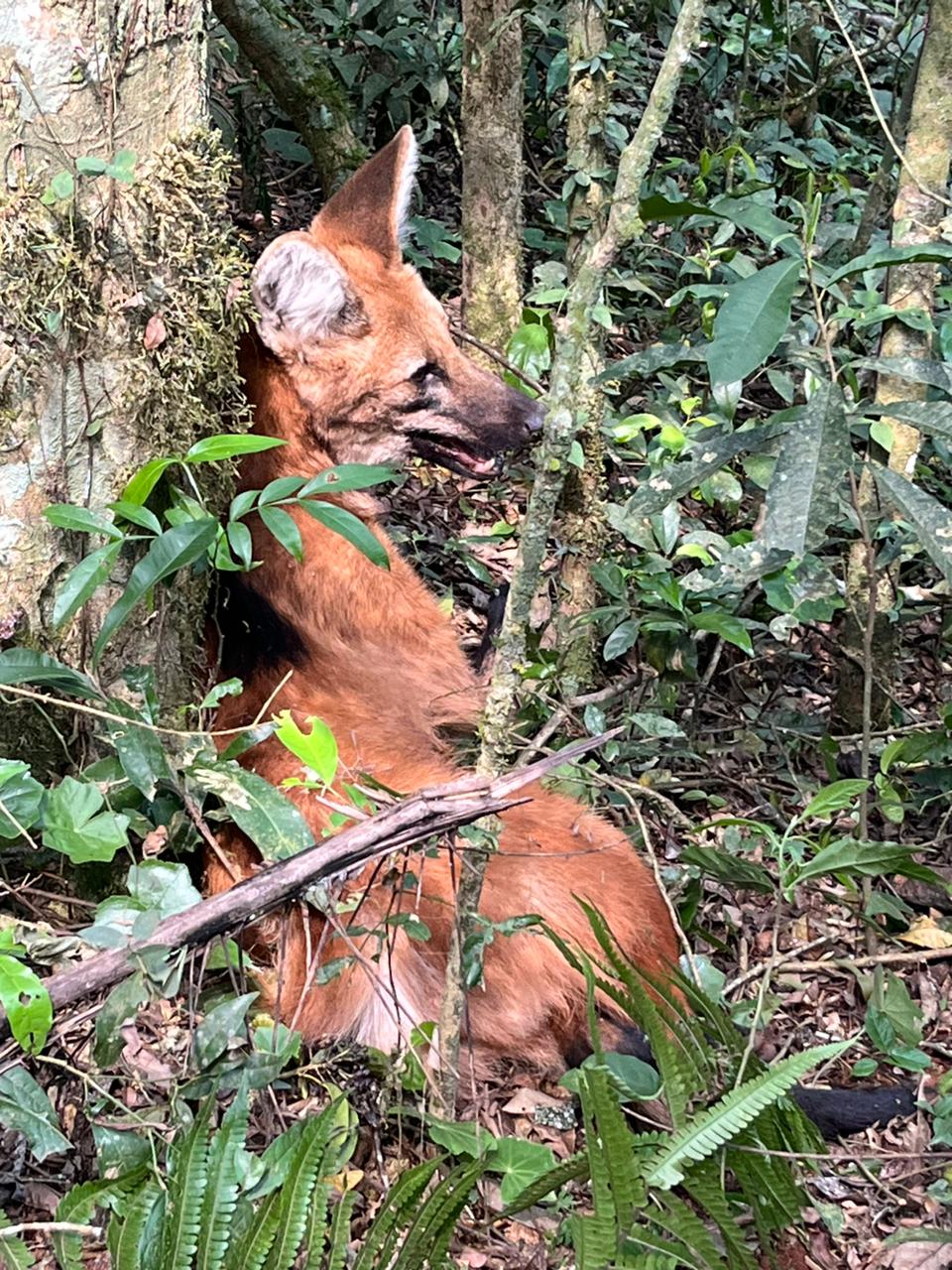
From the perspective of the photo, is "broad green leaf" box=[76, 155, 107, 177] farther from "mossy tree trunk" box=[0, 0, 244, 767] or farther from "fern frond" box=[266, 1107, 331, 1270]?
"fern frond" box=[266, 1107, 331, 1270]

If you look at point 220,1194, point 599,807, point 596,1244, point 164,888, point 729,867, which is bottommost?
point 599,807

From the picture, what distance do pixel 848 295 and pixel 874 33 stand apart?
540 centimetres

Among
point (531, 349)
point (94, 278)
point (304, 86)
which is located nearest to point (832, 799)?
point (94, 278)

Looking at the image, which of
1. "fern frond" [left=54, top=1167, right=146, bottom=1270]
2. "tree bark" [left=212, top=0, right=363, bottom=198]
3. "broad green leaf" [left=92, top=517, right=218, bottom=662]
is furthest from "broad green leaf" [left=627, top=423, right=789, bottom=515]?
"tree bark" [left=212, top=0, right=363, bottom=198]

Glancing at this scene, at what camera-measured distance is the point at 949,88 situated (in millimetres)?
3422

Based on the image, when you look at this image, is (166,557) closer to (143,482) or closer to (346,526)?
(143,482)

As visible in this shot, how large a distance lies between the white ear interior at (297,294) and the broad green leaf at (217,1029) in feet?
6.93

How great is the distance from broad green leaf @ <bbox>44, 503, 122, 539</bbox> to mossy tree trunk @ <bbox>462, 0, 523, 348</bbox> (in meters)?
2.90

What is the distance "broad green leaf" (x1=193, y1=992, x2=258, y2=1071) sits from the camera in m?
2.19

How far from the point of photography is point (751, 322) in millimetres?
2248

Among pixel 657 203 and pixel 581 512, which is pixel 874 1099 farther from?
pixel 657 203

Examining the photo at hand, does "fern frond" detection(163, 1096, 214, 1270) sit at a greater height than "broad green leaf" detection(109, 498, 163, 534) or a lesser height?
lesser

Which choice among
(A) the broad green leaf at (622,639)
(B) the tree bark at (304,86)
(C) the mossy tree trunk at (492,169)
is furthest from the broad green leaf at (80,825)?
(B) the tree bark at (304,86)

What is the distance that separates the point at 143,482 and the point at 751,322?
1.23 meters
